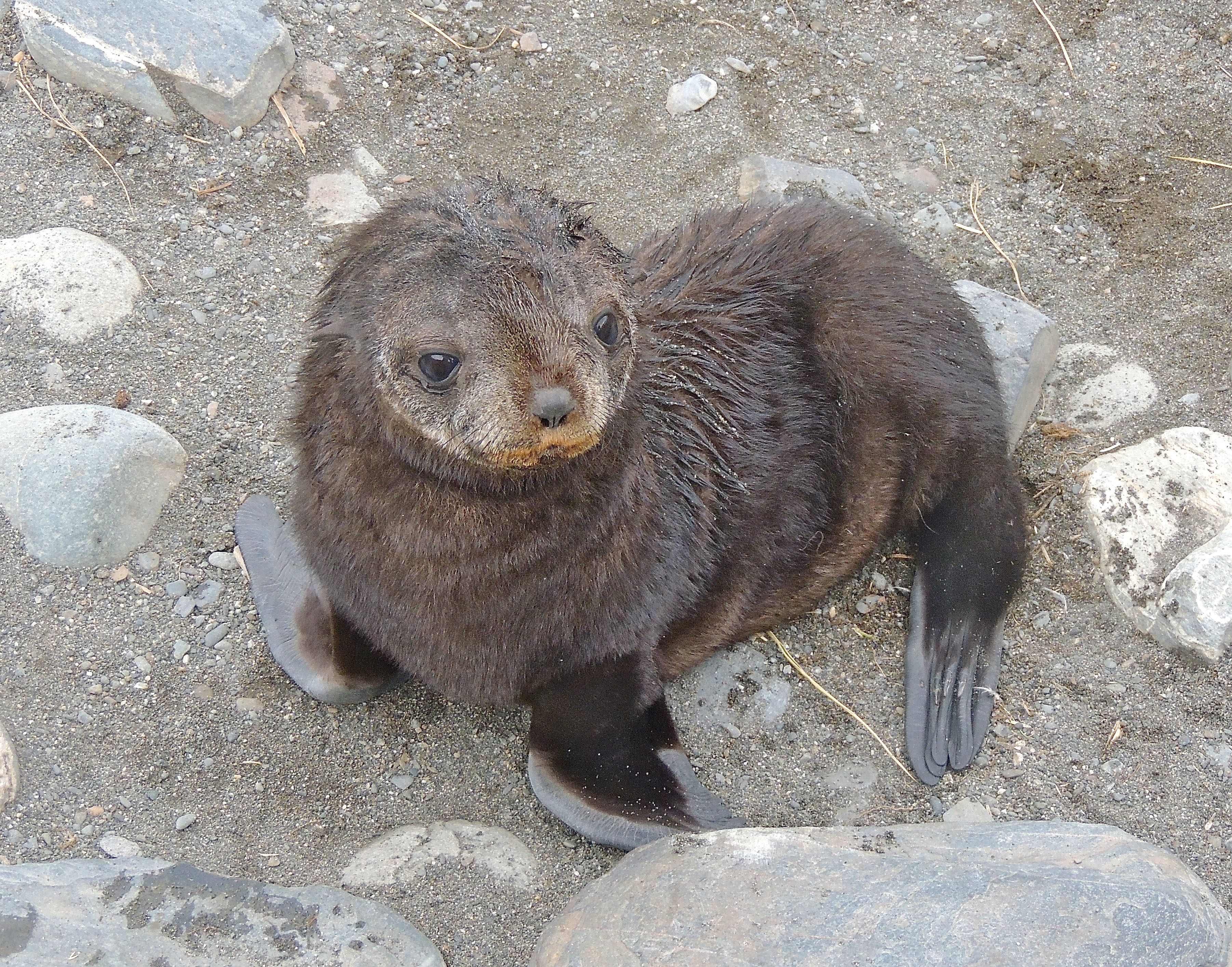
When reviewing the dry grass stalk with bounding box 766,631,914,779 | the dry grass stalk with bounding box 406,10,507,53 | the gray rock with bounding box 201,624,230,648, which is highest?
the dry grass stalk with bounding box 406,10,507,53

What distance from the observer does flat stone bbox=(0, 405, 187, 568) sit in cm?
394

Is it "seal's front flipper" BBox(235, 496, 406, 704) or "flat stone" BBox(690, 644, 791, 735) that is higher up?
"seal's front flipper" BBox(235, 496, 406, 704)

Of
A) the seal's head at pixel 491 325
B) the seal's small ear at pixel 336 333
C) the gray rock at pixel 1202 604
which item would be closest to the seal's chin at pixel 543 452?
the seal's head at pixel 491 325

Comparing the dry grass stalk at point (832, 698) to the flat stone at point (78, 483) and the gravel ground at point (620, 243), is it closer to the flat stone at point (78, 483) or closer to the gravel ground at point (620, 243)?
the gravel ground at point (620, 243)

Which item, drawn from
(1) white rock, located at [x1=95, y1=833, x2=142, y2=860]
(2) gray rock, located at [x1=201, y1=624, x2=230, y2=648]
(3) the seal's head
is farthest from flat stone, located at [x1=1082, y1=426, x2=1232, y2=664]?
(1) white rock, located at [x1=95, y1=833, x2=142, y2=860]

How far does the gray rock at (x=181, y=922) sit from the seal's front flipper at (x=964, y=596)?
1952 millimetres

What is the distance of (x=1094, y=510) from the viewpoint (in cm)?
446

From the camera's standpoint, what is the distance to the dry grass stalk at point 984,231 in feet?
17.5

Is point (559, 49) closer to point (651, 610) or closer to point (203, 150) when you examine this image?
point (203, 150)

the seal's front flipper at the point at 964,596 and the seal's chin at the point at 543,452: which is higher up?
the seal's chin at the point at 543,452

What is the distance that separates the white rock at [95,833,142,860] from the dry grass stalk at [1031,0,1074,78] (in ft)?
17.8

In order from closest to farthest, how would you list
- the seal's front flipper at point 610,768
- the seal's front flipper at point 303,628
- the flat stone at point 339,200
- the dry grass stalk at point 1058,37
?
the seal's front flipper at point 610,768
the seal's front flipper at point 303,628
the flat stone at point 339,200
the dry grass stalk at point 1058,37

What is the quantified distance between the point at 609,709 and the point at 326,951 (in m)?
1.08

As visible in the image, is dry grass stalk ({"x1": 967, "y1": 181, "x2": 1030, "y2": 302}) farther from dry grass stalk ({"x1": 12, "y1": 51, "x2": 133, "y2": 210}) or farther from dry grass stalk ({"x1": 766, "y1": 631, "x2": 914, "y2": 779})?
dry grass stalk ({"x1": 12, "y1": 51, "x2": 133, "y2": 210})
